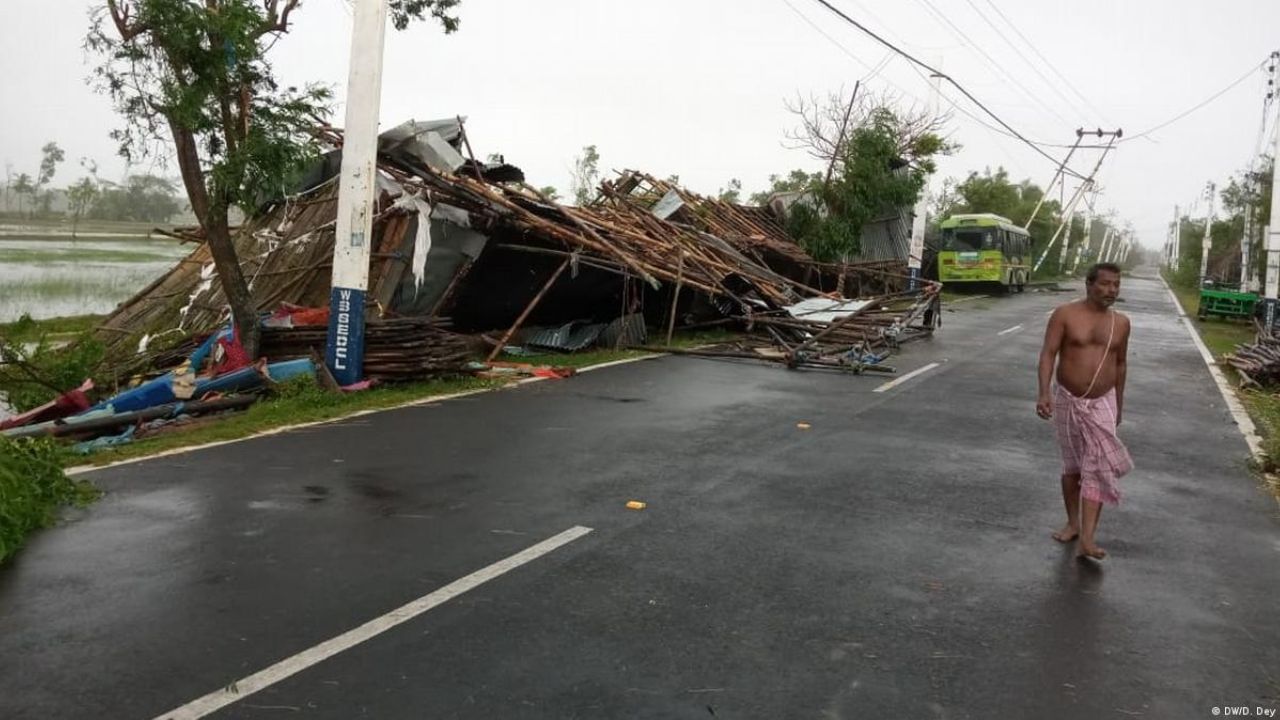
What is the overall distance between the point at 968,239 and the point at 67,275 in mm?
35032

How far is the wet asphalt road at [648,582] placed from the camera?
3.59m

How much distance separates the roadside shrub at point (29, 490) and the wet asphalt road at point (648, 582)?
0.48 ft

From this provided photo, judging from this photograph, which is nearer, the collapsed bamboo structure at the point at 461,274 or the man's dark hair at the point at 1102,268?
the man's dark hair at the point at 1102,268

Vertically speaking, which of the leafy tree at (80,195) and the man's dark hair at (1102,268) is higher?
the leafy tree at (80,195)

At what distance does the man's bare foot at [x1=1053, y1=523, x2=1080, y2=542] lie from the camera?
5730 mm

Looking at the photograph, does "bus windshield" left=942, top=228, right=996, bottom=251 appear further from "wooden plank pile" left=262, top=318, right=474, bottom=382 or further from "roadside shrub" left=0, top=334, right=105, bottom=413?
"roadside shrub" left=0, top=334, right=105, bottom=413

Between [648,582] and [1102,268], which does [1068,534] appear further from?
[648,582]

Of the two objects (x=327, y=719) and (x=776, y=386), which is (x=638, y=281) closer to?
(x=776, y=386)

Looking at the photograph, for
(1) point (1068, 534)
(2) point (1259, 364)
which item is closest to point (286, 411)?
(1) point (1068, 534)

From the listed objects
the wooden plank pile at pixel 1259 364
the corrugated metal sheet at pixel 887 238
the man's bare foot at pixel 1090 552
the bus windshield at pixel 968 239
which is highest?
the bus windshield at pixel 968 239

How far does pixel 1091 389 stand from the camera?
5.41m

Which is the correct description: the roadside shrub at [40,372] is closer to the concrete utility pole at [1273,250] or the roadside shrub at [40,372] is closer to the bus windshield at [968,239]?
the concrete utility pole at [1273,250]

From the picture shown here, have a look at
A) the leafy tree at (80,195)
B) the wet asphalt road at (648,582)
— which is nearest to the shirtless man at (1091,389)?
the wet asphalt road at (648,582)

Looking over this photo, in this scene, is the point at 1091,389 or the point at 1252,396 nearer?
the point at 1091,389
